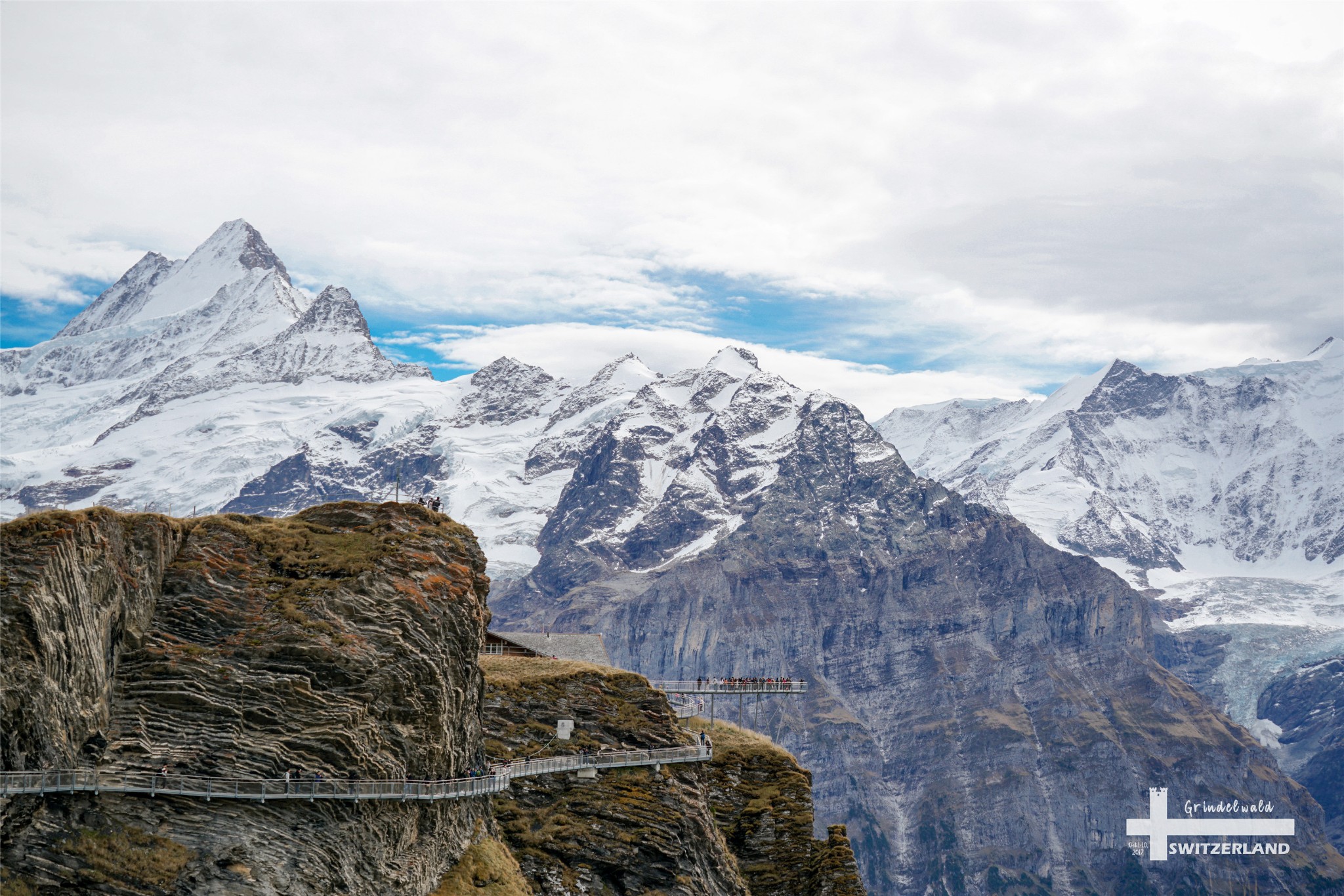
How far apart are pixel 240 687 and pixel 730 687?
74317 millimetres

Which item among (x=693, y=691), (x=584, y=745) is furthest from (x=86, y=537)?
(x=693, y=691)

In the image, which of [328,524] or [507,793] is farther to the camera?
[507,793]

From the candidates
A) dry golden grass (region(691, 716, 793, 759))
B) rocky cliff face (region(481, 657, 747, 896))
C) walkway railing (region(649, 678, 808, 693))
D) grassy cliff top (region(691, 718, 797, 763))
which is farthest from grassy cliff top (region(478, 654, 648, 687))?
dry golden grass (region(691, 716, 793, 759))

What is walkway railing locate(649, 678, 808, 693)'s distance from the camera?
465ft

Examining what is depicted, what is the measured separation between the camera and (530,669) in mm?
122000

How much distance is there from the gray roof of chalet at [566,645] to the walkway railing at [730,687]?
20.6ft

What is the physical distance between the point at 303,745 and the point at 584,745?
35200 mm

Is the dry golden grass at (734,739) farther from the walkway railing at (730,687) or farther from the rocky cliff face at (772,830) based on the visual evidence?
the walkway railing at (730,687)

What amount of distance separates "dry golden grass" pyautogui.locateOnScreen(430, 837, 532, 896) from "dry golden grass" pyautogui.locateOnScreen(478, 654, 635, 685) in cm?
1904

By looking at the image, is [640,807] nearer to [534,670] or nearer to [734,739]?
[534,670]

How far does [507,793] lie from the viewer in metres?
107

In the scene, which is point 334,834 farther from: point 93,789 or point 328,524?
point 328,524

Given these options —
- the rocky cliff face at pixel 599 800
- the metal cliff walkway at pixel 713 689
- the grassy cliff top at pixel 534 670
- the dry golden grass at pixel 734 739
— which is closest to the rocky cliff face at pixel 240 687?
the rocky cliff face at pixel 599 800

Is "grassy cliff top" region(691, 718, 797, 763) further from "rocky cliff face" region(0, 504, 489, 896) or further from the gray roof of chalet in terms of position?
"rocky cliff face" region(0, 504, 489, 896)
